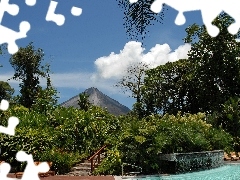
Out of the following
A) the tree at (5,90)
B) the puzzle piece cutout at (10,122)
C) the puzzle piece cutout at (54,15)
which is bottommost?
the puzzle piece cutout at (10,122)

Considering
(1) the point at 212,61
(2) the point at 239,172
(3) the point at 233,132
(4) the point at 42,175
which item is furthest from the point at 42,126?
(1) the point at 212,61

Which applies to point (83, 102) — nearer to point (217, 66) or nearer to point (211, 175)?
point (217, 66)

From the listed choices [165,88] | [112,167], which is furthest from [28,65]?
[112,167]

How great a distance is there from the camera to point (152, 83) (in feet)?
138

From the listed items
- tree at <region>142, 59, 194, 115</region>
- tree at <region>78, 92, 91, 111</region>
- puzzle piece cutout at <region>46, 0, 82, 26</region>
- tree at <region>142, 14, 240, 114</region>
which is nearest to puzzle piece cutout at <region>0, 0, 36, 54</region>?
puzzle piece cutout at <region>46, 0, 82, 26</region>

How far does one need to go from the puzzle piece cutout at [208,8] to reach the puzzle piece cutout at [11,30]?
0.95 m

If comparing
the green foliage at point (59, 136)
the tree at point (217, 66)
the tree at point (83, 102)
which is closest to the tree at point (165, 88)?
the tree at point (217, 66)

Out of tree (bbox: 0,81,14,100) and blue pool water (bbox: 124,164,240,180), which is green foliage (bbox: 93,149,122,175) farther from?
tree (bbox: 0,81,14,100)

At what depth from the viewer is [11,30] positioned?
3.90 metres

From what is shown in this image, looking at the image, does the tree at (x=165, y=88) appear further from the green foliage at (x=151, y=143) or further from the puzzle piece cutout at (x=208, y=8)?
the puzzle piece cutout at (x=208, y=8)

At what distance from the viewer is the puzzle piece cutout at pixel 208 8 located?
2.24 metres

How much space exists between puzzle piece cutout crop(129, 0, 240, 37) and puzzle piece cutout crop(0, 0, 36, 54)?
3.10ft

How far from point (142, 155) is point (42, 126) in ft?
18.3

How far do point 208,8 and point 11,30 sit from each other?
2.17 m
